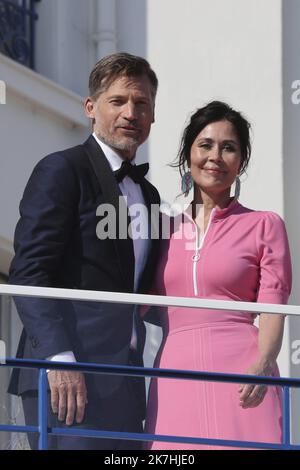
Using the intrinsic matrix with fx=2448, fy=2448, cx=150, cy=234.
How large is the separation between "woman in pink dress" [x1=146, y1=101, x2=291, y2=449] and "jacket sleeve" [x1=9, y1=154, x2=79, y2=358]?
13.2 inches

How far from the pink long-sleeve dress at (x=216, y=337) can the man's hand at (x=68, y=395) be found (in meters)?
0.23

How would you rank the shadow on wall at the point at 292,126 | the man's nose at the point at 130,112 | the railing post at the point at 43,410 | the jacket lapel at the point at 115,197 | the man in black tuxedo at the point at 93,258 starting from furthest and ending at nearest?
the shadow on wall at the point at 292,126 → the man's nose at the point at 130,112 → the jacket lapel at the point at 115,197 → the man in black tuxedo at the point at 93,258 → the railing post at the point at 43,410

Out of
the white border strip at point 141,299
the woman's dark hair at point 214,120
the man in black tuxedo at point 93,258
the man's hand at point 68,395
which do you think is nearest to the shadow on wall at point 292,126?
the woman's dark hair at point 214,120

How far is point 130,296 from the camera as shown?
7.18 m

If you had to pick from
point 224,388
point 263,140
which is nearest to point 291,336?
point 224,388

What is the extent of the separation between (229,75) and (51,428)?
150 inches

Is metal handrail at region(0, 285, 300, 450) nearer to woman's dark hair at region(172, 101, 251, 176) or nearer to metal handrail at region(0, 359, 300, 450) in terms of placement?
metal handrail at region(0, 359, 300, 450)

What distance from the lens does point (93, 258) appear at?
24.5 feet

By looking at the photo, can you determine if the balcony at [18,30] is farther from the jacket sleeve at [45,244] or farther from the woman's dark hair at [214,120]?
the jacket sleeve at [45,244]

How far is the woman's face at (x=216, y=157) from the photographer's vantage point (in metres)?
7.68

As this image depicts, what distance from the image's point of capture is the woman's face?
25.2ft

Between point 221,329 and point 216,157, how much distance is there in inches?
23.5

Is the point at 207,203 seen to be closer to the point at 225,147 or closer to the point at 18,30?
the point at 225,147

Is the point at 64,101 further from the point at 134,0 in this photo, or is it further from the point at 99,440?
the point at 99,440
